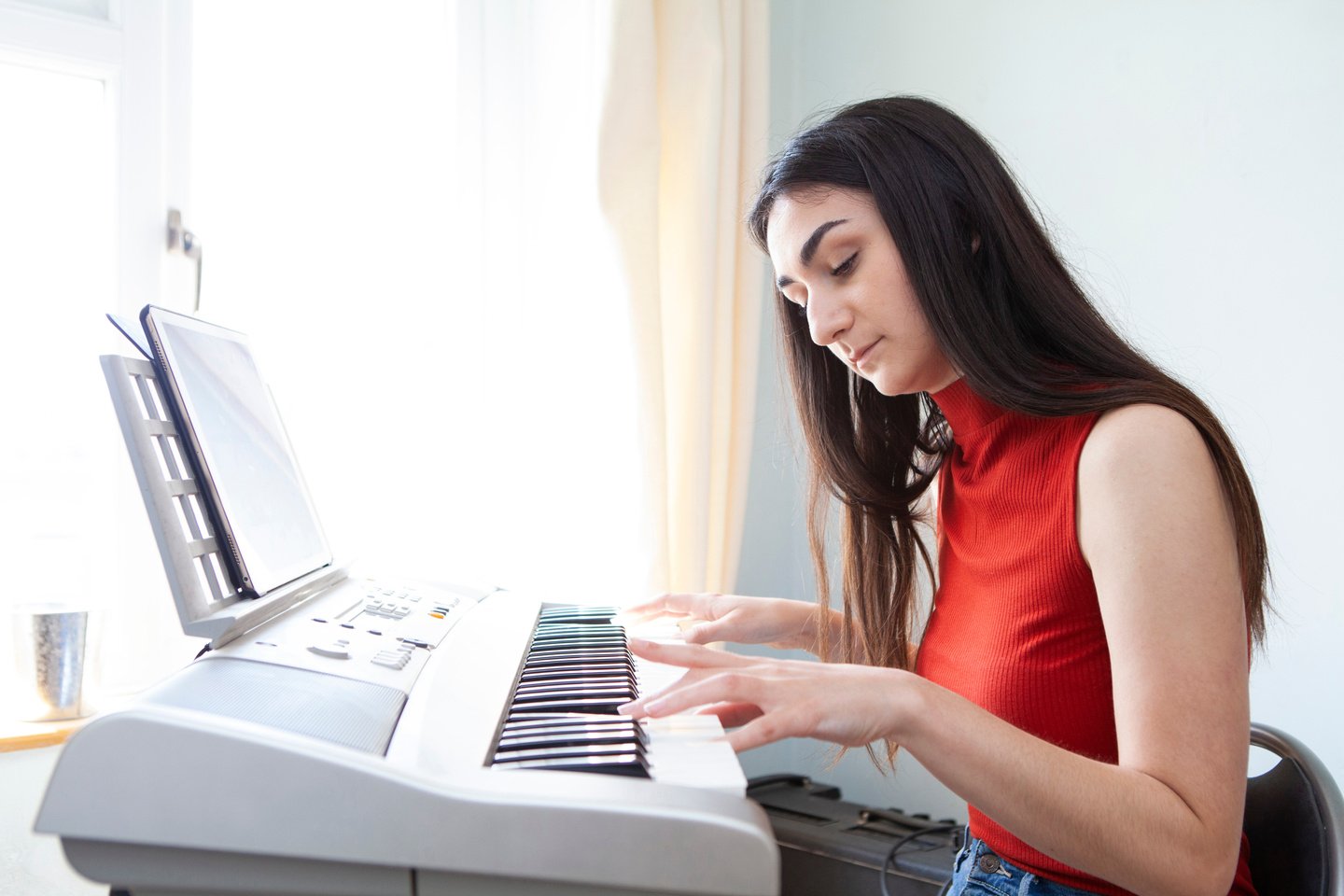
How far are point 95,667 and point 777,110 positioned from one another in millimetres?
1807

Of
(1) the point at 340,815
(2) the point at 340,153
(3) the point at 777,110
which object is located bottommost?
(1) the point at 340,815

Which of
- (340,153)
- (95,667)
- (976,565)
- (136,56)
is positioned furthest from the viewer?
(340,153)

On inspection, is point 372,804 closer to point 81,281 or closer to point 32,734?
point 32,734

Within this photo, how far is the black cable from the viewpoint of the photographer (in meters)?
1.61

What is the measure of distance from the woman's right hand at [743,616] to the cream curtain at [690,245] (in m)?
0.54

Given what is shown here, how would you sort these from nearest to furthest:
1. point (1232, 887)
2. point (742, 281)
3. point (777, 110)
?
point (1232, 887) → point (742, 281) → point (777, 110)

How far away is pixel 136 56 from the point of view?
155 centimetres

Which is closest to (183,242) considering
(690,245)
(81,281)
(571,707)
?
(81,281)

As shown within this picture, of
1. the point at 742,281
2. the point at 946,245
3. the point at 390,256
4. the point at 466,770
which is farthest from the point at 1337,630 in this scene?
the point at 390,256

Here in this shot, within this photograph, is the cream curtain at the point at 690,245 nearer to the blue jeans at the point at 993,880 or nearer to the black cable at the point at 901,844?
the black cable at the point at 901,844

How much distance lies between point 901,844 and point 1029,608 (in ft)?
2.71

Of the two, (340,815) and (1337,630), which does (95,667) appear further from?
(1337,630)

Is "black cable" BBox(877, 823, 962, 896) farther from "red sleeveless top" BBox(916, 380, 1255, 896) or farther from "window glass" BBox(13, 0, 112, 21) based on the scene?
"window glass" BBox(13, 0, 112, 21)

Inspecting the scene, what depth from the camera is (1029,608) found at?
980 mm
